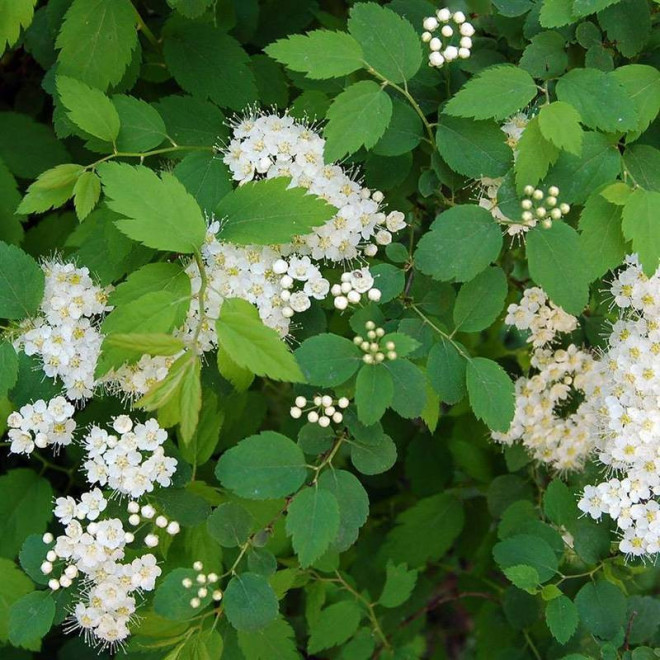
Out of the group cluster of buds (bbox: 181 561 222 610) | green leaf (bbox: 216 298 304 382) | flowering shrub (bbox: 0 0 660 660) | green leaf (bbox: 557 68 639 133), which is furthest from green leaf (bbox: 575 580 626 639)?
green leaf (bbox: 557 68 639 133)

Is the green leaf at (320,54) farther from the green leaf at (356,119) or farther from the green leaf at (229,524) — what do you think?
the green leaf at (229,524)

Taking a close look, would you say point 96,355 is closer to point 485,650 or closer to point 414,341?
point 414,341

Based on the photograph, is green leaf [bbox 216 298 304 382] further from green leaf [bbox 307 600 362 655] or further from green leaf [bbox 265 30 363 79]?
green leaf [bbox 307 600 362 655]

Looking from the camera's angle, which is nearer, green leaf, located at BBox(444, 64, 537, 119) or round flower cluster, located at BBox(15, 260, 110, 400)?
green leaf, located at BBox(444, 64, 537, 119)

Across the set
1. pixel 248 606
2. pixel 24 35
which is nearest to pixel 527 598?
pixel 248 606

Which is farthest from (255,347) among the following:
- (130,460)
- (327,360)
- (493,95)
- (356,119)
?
(493,95)
